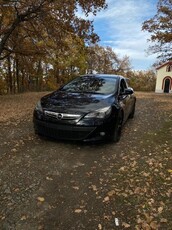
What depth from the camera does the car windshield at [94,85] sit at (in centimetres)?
577

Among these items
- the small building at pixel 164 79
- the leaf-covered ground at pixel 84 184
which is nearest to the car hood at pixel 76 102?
the leaf-covered ground at pixel 84 184

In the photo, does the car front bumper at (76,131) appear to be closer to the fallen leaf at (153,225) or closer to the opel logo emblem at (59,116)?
the opel logo emblem at (59,116)

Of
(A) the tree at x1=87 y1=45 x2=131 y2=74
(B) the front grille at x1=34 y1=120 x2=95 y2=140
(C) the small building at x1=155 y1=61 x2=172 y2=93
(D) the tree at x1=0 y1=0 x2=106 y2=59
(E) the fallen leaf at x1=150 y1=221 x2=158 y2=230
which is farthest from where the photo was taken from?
(A) the tree at x1=87 y1=45 x2=131 y2=74

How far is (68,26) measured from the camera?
12.3 m

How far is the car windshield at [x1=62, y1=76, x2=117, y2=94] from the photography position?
5.77 m

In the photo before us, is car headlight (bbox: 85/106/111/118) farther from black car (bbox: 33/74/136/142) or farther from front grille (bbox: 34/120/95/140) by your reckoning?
front grille (bbox: 34/120/95/140)

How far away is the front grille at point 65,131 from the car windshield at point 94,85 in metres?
1.50

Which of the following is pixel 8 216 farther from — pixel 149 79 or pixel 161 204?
pixel 149 79

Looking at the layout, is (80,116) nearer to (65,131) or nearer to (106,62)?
(65,131)

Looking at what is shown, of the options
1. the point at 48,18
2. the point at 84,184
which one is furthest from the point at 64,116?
the point at 48,18

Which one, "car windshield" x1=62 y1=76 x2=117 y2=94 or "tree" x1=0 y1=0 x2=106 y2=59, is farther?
"tree" x1=0 y1=0 x2=106 y2=59

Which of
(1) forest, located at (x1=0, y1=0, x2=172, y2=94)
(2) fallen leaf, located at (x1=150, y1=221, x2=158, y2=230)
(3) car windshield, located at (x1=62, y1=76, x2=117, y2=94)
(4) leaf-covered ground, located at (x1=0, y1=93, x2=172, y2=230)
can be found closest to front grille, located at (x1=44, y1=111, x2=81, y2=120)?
(4) leaf-covered ground, located at (x1=0, y1=93, x2=172, y2=230)

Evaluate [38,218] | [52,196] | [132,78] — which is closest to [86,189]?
[52,196]

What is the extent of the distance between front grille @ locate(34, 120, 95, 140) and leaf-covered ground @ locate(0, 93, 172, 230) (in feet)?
0.93
